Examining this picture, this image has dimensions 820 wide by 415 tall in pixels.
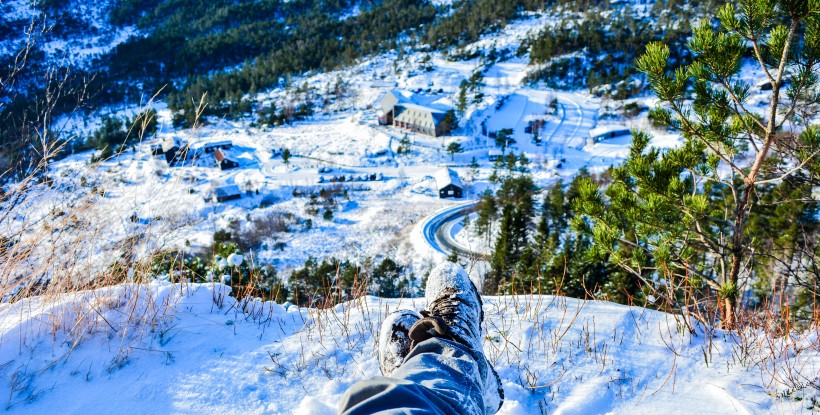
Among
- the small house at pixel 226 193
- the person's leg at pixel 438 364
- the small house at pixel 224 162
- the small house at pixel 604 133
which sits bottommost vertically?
the small house at pixel 604 133

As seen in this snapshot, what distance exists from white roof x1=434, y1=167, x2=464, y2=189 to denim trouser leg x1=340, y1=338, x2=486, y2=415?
71.8ft

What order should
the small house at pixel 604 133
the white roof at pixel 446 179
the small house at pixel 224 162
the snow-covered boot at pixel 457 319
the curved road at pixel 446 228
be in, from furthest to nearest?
the small house at pixel 604 133 → the small house at pixel 224 162 → the white roof at pixel 446 179 → the curved road at pixel 446 228 → the snow-covered boot at pixel 457 319

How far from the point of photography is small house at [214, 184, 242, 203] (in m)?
Result: 24.2

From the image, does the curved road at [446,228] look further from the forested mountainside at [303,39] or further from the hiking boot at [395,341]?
the forested mountainside at [303,39]

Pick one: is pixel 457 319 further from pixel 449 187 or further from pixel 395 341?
pixel 449 187

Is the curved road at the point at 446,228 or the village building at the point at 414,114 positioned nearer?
the curved road at the point at 446,228

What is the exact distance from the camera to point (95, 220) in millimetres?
2402

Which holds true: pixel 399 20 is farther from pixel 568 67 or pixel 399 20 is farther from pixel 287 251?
pixel 287 251

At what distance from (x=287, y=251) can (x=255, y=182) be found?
959 centimetres

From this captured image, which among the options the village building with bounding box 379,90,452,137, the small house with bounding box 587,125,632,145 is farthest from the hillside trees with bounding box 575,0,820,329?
the village building with bounding box 379,90,452,137

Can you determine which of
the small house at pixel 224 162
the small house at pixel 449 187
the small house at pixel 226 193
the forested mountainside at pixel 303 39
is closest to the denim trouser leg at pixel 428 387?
the small house at pixel 449 187

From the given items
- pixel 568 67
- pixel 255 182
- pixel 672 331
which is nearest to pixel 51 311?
pixel 672 331

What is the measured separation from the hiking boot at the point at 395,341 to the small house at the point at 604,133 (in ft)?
101

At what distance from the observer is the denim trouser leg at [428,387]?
1.09 metres
